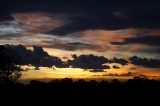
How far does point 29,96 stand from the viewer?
260ft

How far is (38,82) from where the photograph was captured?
116 m

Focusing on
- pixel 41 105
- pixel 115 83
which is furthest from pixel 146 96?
pixel 115 83

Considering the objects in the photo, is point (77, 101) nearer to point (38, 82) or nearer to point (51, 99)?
point (51, 99)

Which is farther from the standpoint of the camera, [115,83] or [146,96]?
[115,83]

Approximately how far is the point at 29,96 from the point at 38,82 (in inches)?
1427

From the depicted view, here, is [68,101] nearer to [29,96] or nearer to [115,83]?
[29,96]

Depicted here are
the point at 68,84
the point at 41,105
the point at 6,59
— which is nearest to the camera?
the point at 41,105

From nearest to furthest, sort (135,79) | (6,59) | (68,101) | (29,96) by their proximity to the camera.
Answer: (68,101)
(29,96)
(6,59)
(135,79)

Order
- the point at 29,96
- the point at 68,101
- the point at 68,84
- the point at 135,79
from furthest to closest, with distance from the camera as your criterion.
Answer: the point at 135,79
the point at 68,84
the point at 29,96
the point at 68,101

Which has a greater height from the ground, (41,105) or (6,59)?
(6,59)

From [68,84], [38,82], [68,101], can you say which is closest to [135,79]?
[68,84]

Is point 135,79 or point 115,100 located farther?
point 135,79

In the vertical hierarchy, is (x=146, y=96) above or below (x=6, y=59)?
below

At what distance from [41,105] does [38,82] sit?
47256 millimetres
